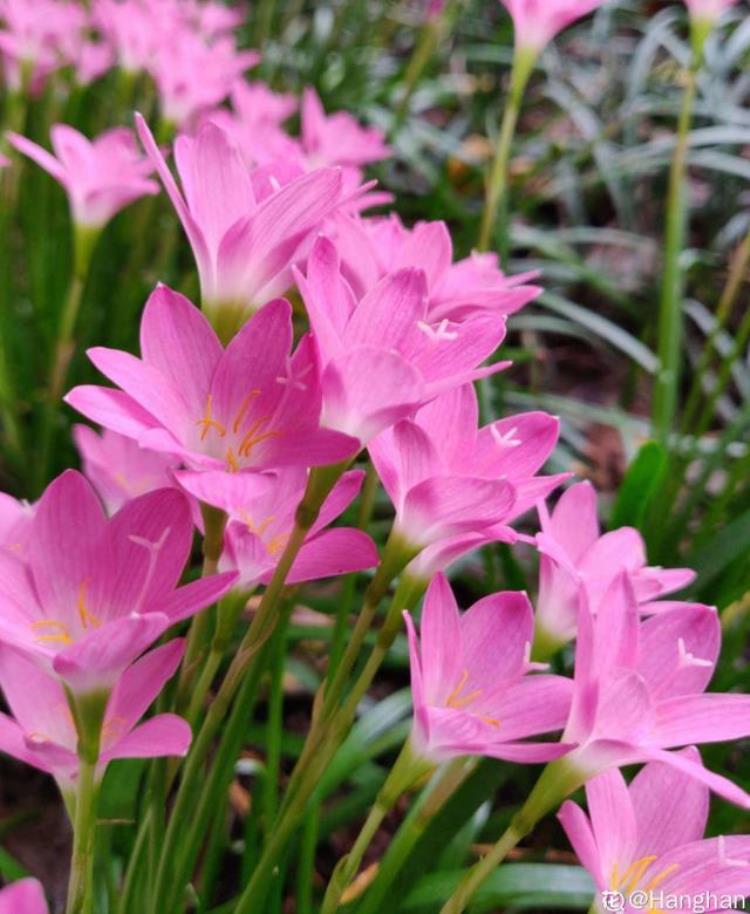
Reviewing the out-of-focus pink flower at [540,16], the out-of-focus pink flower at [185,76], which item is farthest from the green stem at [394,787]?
the out-of-focus pink flower at [185,76]

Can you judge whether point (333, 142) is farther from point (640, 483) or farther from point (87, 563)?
point (87, 563)

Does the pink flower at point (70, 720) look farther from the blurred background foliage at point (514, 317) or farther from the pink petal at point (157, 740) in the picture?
the blurred background foliage at point (514, 317)

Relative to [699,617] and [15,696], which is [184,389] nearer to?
[15,696]

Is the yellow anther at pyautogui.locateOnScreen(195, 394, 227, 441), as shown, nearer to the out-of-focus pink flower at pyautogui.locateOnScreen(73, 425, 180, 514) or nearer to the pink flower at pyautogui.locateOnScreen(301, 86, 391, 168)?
the out-of-focus pink flower at pyautogui.locateOnScreen(73, 425, 180, 514)

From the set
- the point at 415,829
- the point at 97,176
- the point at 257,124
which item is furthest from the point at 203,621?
the point at 257,124

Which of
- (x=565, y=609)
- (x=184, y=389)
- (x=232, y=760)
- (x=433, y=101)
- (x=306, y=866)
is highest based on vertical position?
(x=433, y=101)

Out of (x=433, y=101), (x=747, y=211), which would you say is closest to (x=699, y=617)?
(x=747, y=211)
